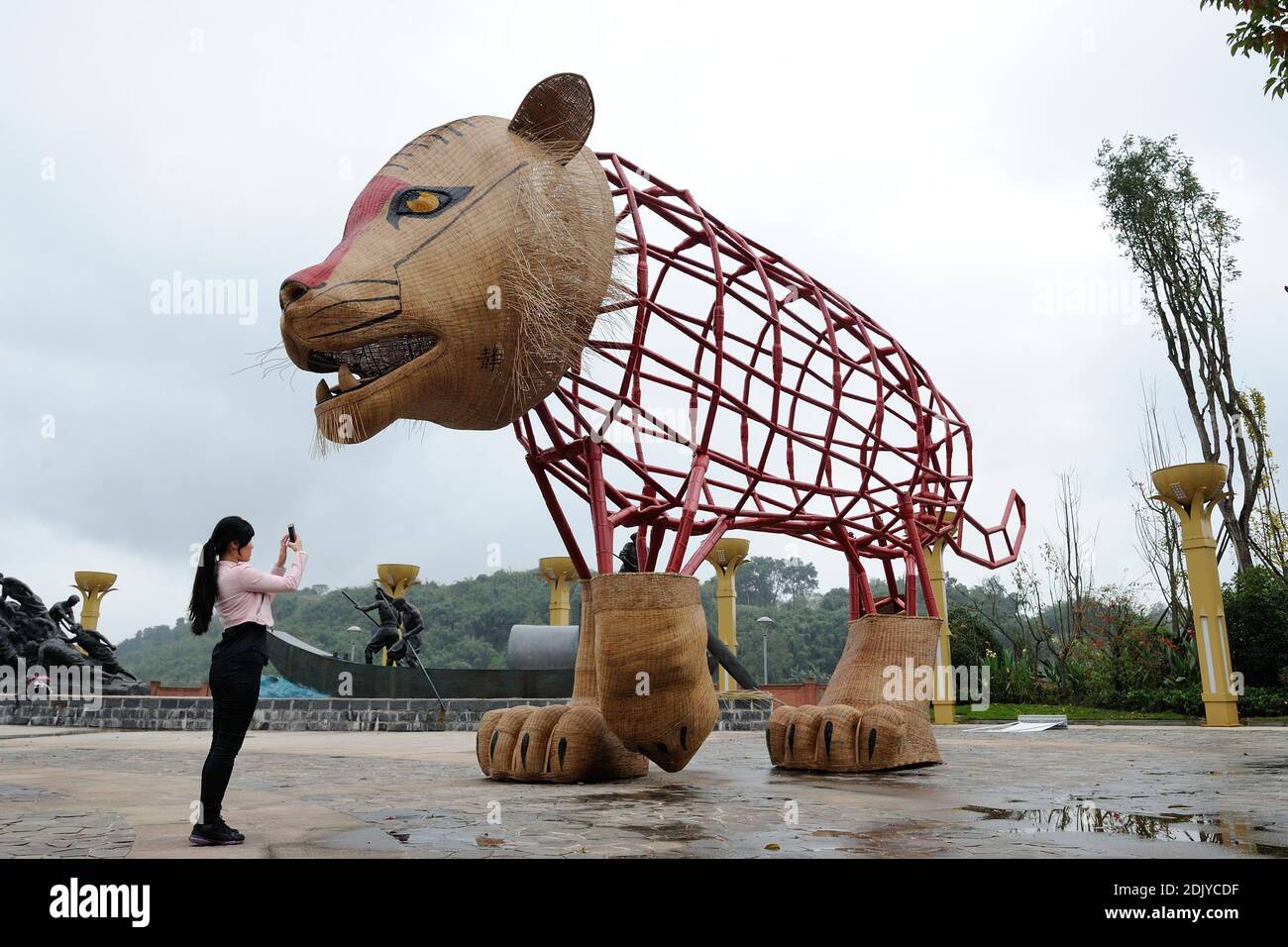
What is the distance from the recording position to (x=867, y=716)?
5.58 m

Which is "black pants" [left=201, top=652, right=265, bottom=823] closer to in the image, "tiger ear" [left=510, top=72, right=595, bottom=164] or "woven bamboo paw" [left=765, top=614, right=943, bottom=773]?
"tiger ear" [left=510, top=72, right=595, bottom=164]

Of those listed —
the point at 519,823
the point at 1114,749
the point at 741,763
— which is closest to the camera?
the point at 519,823

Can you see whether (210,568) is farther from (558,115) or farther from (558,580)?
(558,580)

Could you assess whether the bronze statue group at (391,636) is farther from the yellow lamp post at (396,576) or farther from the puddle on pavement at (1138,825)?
the puddle on pavement at (1138,825)

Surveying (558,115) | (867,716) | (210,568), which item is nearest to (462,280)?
(558,115)

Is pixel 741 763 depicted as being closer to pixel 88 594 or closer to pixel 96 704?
pixel 96 704

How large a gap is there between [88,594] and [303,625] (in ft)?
69.7

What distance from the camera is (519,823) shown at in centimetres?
350

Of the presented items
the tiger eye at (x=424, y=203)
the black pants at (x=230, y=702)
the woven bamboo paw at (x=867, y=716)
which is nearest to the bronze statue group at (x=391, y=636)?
the woven bamboo paw at (x=867, y=716)

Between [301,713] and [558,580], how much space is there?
9537 millimetres

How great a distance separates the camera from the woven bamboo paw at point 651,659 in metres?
4.33

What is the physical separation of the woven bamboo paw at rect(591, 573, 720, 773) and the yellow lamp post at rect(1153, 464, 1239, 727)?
10.3 m
